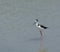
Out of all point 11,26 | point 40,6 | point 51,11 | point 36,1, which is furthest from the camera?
point 36,1

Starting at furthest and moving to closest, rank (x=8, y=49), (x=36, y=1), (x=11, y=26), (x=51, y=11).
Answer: (x=36, y=1) < (x=51, y=11) < (x=11, y=26) < (x=8, y=49)

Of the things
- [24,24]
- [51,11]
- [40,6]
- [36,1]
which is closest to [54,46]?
[24,24]

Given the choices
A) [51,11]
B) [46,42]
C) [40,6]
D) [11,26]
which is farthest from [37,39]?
[40,6]

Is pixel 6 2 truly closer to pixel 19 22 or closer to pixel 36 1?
pixel 36 1

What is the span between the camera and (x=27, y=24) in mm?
9828

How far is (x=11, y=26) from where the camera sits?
32.2 feet

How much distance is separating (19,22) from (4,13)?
176 cm

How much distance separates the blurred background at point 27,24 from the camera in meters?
7.87

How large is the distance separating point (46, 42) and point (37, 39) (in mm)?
362

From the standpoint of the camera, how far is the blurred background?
25.8ft

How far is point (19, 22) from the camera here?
33.7 ft

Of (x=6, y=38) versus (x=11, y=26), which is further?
(x=11, y=26)

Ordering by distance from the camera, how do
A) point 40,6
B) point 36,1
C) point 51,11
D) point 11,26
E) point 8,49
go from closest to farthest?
1. point 8,49
2. point 11,26
3. point 51,11
4. point 40,6
5. point 36,1

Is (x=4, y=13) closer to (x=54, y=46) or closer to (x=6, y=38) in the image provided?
(x=6, y=38)
